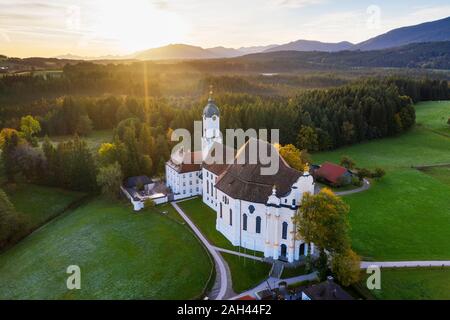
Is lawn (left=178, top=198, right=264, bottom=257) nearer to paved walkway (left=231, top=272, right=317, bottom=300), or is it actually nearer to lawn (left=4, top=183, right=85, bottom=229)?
Answer: paved walkway (left=231, top=272, right=317, bottom=300)

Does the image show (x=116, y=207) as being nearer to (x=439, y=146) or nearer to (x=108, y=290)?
(x=108, y=290)

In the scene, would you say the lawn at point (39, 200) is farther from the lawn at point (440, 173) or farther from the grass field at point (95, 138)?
the lawn at point (440, 173)

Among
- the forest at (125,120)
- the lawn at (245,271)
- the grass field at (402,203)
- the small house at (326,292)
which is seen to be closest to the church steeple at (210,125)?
the forest at (125,120)

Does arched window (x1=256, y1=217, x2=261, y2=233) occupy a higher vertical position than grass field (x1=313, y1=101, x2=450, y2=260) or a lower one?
higher

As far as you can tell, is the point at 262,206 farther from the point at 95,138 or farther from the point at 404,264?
the point at 95,138

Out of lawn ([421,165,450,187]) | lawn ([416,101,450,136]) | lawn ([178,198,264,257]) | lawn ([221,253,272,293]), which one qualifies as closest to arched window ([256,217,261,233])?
lawn ([178,198,264,257])

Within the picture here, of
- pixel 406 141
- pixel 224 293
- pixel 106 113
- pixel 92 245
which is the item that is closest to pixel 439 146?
pixel 406 141
